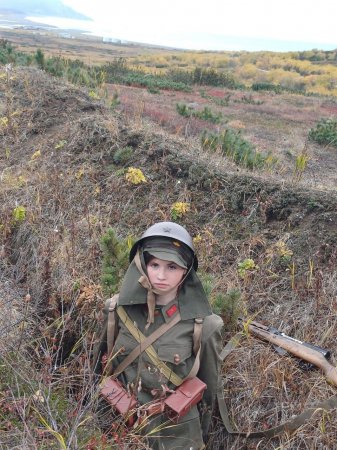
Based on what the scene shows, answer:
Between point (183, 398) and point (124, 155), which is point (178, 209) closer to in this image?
point (124, 155)

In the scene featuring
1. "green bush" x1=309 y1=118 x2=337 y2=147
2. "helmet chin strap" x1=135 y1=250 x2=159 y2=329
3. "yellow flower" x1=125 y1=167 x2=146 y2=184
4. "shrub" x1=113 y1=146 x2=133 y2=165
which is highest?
"helmet chin strap" x1=135 y1=250 x2=159 y2=329

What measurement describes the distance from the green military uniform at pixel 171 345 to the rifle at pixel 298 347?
2.48 ft

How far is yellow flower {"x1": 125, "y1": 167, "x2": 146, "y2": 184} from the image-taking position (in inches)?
211

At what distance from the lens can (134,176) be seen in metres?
5.36

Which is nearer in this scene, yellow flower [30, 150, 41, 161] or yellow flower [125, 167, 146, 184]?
yellow flower [125, 167, 146, 184]

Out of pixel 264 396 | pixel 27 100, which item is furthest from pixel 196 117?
pixel 264 396

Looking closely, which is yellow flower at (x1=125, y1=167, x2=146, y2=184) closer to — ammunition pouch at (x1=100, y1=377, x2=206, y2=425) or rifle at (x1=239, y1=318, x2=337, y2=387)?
rifle at (x1=239, y1=318, x2=337, y2=387)

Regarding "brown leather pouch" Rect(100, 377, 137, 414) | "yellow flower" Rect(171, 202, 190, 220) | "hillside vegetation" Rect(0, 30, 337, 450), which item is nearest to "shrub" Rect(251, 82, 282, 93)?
"hillside vegetation" Rect(0, 30, 337, 450)

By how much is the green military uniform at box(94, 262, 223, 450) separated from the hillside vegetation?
0.27 meters

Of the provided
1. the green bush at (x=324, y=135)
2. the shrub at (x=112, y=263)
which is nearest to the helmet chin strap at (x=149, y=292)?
the shrub at (x=112, y=263)

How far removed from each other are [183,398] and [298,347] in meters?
1.07

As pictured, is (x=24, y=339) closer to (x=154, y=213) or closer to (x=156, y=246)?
(x=156, y=246)

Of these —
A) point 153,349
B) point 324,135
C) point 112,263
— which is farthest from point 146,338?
point 324,135

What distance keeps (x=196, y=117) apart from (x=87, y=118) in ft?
23.2
